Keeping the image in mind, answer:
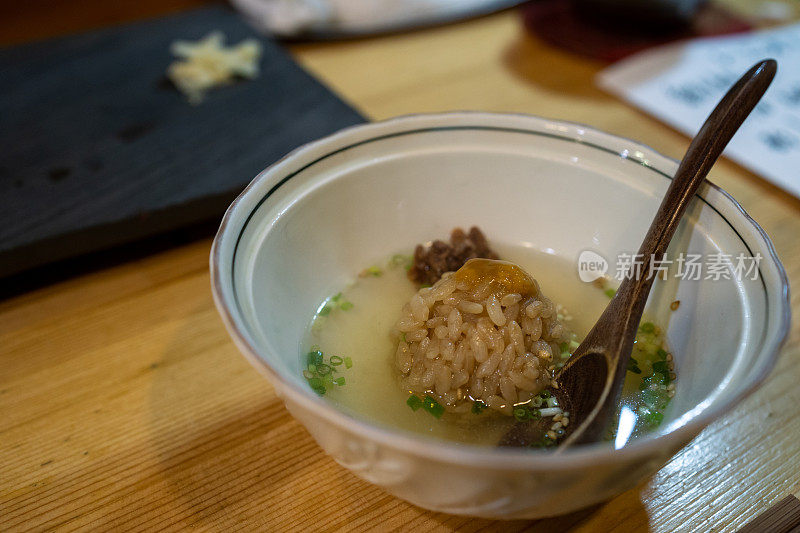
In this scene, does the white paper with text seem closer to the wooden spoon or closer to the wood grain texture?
the wooden spoon

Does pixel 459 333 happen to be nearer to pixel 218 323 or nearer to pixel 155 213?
pixel 218 323

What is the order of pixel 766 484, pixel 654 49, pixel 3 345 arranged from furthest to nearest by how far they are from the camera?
pixel 654 49, pixel 3 345, pixel 766 484

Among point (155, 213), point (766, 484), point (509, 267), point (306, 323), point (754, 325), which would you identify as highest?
point (754, 325)

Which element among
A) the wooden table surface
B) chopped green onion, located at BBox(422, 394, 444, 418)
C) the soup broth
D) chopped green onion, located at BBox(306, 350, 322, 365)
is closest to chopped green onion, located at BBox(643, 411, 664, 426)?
the soup broth

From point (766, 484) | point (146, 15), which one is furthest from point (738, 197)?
point (146, 15)

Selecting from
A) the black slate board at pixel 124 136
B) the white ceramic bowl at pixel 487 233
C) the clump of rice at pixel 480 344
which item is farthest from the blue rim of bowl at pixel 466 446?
the black slate board at pixel 124 136

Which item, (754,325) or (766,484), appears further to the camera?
(766,484)
